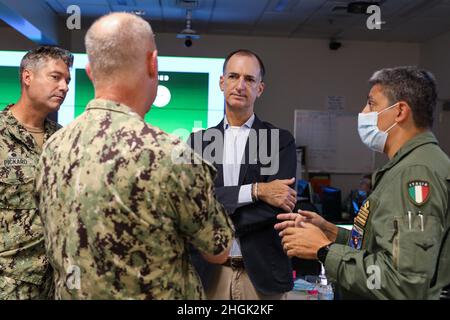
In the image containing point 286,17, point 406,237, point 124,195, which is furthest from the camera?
point 286,17

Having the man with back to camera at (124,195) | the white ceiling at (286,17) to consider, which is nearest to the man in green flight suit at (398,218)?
the man with back to camera at (124,195)

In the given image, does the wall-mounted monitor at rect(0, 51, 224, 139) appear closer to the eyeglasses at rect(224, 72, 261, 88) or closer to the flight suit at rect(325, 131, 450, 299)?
the eyeglasses at rect(224, 72, 261, 88)

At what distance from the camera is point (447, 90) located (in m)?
6.42

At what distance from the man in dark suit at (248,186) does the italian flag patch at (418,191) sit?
587 mm

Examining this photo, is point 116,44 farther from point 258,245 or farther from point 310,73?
point 310,73

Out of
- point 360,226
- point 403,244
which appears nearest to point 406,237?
point 403,244

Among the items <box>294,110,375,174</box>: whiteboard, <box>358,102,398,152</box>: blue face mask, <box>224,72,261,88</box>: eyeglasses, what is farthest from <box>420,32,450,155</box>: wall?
<box>358,102,398,152</box>: blue face mask

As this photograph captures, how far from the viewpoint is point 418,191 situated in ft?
4.21

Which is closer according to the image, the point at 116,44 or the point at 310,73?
the point at 116,44

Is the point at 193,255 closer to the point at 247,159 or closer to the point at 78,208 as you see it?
the point at 247,159

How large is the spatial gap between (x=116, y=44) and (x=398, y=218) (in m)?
0.83

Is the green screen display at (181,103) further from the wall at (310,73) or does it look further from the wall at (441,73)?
the wall at (441,73)

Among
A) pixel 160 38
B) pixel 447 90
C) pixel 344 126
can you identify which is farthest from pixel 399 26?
pixel 160 38
